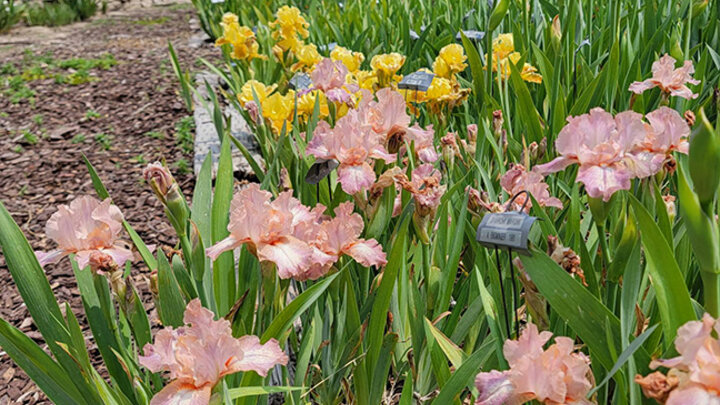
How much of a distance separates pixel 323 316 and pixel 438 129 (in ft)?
2.89

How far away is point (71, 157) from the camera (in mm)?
3129

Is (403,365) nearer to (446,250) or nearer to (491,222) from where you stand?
(446,250)

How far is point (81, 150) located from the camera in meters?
3.19

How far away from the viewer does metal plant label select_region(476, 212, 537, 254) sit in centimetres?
70

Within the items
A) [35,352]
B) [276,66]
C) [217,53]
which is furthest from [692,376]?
[217,53]

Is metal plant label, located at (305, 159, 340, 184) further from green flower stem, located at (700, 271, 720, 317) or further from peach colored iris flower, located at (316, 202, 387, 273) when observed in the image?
green flower stem, located at (700, 271, 720, 317)

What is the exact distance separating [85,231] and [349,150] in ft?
1.47

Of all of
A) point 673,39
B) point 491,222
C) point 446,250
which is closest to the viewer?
point 491,222

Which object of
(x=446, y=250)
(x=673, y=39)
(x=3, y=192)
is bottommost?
(x=3, y=192)

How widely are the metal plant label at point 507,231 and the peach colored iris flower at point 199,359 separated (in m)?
0.30

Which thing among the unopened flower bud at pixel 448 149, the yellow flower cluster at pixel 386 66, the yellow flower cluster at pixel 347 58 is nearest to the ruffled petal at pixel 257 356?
the unopened flower bud at pixel 448 149

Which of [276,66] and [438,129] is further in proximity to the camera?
[276,66]

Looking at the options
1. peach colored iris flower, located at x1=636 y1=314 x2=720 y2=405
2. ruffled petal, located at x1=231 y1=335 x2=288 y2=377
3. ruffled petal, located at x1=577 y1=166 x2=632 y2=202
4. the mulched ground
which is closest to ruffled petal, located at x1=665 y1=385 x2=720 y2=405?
peach colored iris flower, located at x1=636 y1=314 x2=720 y2=405

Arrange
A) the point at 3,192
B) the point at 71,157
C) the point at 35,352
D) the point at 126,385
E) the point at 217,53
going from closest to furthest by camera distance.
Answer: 1. the point at 35,352
2. the point at 126,385
3. the point at 3,192
4. the point at 71,157
5. the point at 217,53
